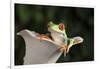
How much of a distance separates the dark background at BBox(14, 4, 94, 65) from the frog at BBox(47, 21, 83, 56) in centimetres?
3

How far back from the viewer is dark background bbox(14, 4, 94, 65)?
6.40 feet

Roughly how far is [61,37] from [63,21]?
0.50 feet

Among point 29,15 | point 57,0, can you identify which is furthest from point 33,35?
point 57,0

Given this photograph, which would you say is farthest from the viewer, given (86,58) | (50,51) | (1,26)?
(86,58)

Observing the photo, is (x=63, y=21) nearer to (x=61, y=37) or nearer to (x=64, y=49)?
(x=61, y=37)

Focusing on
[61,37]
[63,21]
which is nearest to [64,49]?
[61,37]

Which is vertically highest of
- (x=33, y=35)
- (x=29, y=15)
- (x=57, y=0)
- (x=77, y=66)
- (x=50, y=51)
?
(x=57, y=0)

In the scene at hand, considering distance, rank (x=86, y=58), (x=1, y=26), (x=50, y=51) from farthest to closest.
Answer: (x=86, y=58)
(x=50, y=51)
(x=1, y=26)

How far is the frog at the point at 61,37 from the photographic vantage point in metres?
2.05

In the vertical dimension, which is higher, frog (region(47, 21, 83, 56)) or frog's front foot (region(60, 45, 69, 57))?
frog (region(47, 21, 83, 56))

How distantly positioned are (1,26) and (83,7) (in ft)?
2.69

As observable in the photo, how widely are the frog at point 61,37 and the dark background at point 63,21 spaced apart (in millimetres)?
34

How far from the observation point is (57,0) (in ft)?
6.76

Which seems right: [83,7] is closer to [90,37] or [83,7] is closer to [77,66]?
[90,37]
